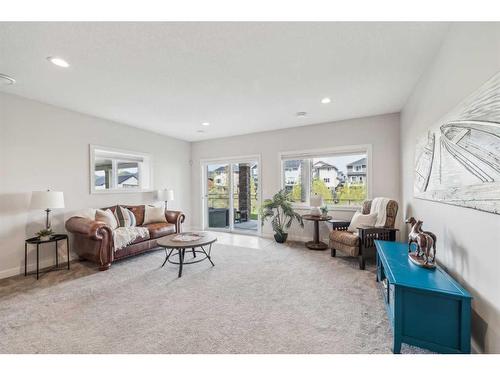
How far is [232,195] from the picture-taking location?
5.90m

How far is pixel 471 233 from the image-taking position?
4.86 feet

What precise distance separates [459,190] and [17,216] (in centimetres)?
497

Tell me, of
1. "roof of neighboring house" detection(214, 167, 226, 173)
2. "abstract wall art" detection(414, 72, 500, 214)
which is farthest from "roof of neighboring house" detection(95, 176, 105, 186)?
"abstract wall art" detection(414, 72, 500, 214)

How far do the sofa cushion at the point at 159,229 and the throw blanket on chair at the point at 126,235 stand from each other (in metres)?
0.13

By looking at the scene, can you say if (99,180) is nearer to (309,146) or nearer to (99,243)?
(99,243)

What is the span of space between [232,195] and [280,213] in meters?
1.50

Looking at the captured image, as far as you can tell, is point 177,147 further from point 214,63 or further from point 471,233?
point 471,233

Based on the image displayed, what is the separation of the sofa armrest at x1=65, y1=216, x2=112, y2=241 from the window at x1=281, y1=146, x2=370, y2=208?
3.51 m

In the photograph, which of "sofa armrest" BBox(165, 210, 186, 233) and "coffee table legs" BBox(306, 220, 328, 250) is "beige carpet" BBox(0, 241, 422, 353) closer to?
"coffee table legs" BBox(306, 220, 328, 250)

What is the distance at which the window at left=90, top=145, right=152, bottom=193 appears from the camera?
4.13 m

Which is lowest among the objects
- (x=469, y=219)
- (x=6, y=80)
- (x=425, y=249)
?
(x=425, y=249)

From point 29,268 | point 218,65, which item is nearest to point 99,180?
point 29,268

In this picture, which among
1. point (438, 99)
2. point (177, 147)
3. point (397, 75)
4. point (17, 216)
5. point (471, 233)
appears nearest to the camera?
point (471, 233)
